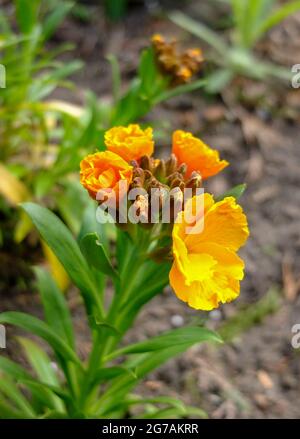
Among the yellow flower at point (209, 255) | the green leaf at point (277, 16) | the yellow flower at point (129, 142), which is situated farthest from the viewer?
the green leaf at point (277, 16)

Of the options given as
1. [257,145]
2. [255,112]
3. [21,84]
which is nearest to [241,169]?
[257,145]

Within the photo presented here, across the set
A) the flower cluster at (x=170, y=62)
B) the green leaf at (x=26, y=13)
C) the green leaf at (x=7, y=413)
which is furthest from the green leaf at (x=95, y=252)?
the green leaf at (x=26, y=13)

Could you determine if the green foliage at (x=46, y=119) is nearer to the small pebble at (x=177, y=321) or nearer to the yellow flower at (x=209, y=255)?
the small pebble at (x=177, y=321)

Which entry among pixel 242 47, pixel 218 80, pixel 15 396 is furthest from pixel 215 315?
pixel 242 47

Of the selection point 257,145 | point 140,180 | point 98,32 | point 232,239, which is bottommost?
point 232,239

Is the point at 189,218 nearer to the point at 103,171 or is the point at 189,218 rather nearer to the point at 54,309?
the point at 103,171

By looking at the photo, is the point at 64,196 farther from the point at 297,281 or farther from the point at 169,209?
the point at 169,209

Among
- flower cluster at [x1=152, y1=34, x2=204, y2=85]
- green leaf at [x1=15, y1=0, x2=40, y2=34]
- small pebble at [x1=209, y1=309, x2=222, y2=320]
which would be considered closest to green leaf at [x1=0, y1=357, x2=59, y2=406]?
small pebble at [x1=209, y1=309, x2=222, y2=320]
